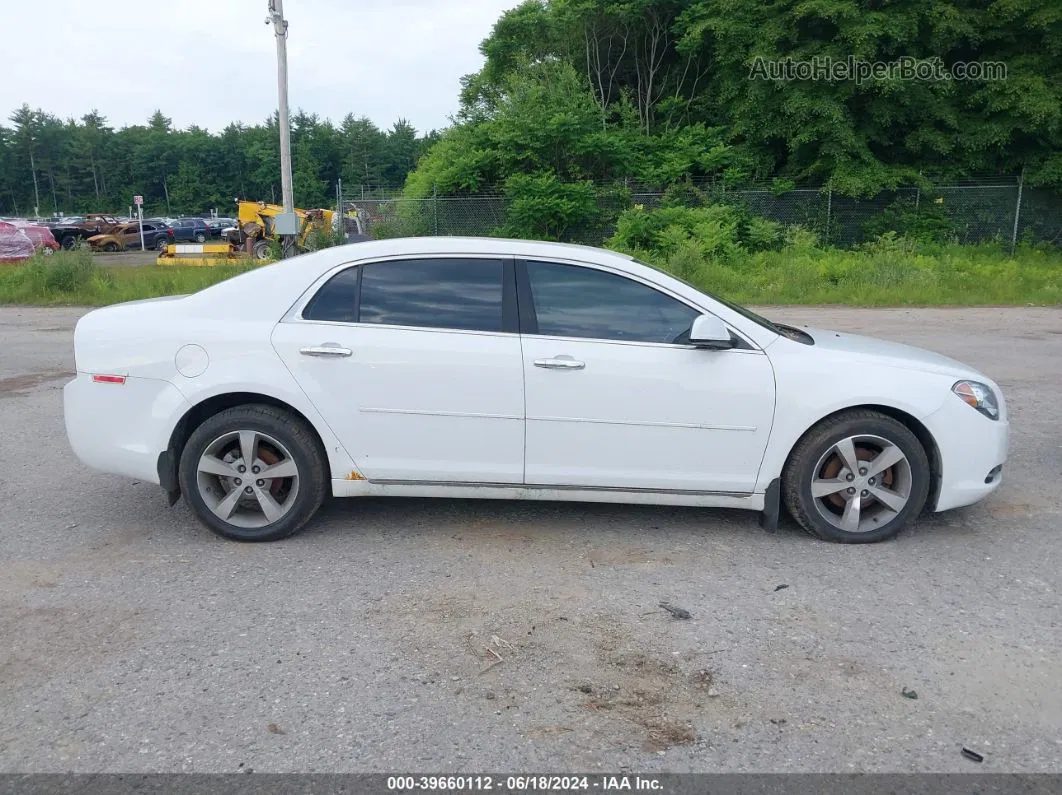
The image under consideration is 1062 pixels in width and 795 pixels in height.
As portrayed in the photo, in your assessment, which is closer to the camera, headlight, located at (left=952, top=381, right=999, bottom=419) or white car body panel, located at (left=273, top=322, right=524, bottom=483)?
white car body panel, located at (left=273, top=322, right=524, bottom=483)

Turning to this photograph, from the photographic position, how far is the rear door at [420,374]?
4.52 m

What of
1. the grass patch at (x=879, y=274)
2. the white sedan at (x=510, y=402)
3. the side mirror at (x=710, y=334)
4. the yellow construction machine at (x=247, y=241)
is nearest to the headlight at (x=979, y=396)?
the white sedan at (x=510, y=402)

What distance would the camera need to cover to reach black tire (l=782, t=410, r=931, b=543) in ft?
15.0

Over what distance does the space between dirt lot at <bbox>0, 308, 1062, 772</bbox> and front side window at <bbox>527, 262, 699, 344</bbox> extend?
1128 mm

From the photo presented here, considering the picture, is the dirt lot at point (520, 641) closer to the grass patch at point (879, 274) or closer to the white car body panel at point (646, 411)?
the white car body panel at point (646, 411)

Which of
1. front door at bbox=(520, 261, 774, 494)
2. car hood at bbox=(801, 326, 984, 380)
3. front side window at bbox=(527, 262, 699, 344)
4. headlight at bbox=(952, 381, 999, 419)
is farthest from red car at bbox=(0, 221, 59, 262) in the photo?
headlight at bbox=(952, 381, 999, 419)

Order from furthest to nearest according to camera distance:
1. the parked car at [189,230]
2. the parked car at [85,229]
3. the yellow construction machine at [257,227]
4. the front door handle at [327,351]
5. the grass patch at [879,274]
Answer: the parked car at [189,230], the parked car at [85,229], the yellow construction machine at [257,227], the grass patch at [879,274], the front door handle at [327,351]

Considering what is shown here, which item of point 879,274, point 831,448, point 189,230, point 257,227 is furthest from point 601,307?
point 189,230

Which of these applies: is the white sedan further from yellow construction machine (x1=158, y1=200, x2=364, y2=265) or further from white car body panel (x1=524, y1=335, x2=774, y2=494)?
yellow construction machine (x1=158, y1=200, x2=364, y2=265)

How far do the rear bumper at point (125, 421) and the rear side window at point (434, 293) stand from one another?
1.16 metres

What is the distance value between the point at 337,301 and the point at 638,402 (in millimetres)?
1714

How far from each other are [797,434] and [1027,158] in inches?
927

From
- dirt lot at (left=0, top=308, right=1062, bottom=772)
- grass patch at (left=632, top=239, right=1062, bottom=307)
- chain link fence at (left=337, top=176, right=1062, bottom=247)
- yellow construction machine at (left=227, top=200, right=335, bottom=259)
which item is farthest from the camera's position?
yellow construction machine at (left=227, top=200, right=335, bottom=259)

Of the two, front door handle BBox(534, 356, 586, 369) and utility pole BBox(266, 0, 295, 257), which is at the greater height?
utility pole BBox(266, 0, 295, 257)
